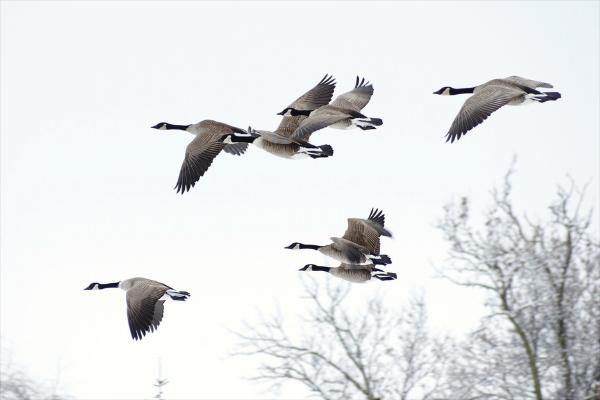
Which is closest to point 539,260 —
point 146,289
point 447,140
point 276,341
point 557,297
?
point 557,297

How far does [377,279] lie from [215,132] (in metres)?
2.64

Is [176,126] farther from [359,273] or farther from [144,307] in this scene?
[144,307]

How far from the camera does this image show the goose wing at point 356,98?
739 inches

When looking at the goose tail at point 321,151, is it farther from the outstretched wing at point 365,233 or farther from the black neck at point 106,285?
the black neck at point 106,285

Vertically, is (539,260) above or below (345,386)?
above

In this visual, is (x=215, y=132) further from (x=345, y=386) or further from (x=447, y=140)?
(x=345, y=386)

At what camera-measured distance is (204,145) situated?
1688cm

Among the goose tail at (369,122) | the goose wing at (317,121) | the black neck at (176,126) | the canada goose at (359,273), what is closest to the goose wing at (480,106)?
the goose tail at (369,122)

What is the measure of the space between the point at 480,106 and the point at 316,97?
2.76 metres

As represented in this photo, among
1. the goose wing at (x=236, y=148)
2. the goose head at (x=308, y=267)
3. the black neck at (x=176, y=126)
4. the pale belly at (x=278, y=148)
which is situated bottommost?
the goose head at (x=308, y=267)

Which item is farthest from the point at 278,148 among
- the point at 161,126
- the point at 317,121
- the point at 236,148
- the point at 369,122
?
the point at 161,126

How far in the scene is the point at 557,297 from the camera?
21562 millimetres

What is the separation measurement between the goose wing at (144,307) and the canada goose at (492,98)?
12.8ft

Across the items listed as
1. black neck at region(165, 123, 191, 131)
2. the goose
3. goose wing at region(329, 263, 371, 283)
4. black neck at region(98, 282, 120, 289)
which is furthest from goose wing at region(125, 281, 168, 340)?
black neck at region(165, 123, 191, 131)
